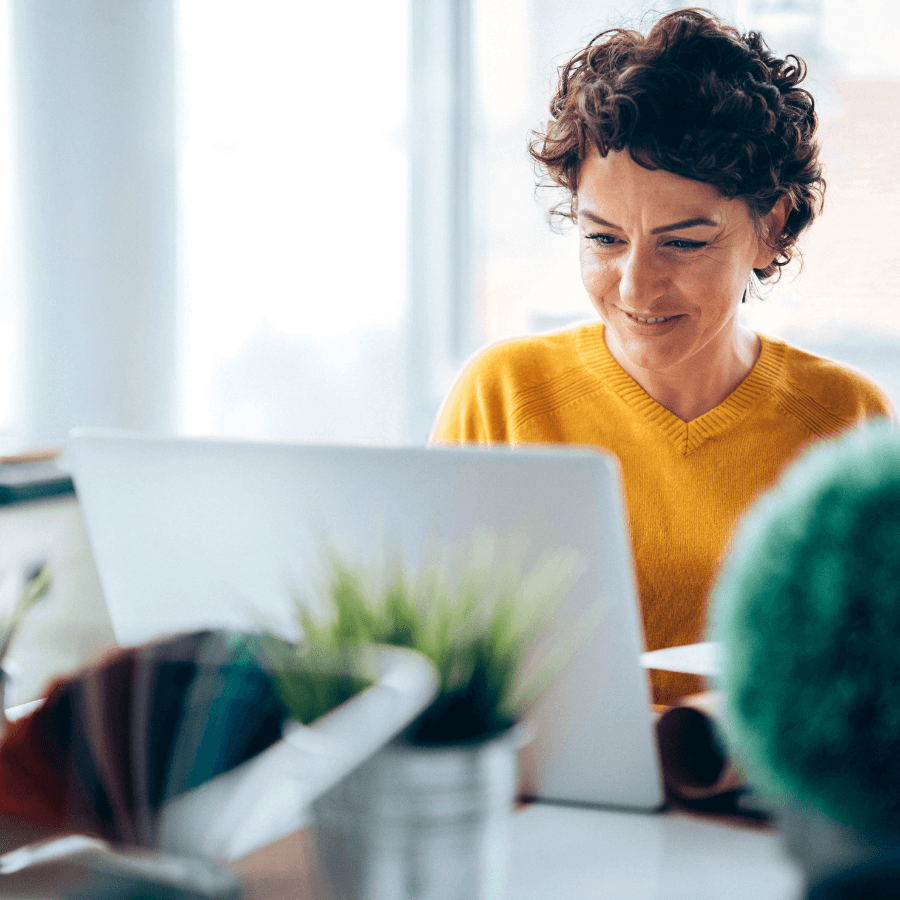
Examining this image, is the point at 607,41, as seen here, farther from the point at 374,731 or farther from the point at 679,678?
the point at 374,731

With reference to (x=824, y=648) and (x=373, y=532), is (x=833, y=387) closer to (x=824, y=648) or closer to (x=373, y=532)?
(x=373, y=532)

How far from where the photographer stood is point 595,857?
652 mm

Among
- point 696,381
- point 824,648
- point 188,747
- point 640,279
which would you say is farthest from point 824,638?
point 696,381

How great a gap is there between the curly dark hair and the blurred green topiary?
914mm

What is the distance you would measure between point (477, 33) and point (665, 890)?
289cm

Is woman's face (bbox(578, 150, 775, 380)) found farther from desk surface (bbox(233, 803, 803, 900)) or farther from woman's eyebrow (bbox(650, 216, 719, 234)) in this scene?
desk surface (bbox(233, 803, 803, 900))

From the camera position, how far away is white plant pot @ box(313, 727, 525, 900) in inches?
20.2

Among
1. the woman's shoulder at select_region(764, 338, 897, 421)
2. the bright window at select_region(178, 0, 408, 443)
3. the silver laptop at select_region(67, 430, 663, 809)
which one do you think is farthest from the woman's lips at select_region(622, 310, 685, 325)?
the bright window at select_region(178, 0, 408, 443)

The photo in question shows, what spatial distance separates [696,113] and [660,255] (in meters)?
0.19

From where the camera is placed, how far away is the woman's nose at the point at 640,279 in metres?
1.33

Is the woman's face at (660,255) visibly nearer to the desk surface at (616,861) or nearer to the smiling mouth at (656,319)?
the smiling mouth at (656,319)

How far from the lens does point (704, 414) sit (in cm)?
145

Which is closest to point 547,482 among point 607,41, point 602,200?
point 602,200

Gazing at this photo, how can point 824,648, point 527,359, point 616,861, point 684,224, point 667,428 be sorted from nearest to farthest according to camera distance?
point 824,648 < point 616,861 < point 684,224 < point 667,428 < point 527,359
